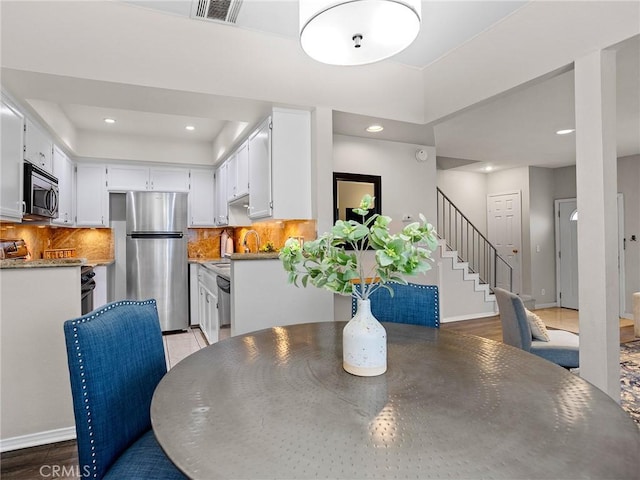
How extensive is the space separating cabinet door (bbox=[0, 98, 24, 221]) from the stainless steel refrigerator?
184cm

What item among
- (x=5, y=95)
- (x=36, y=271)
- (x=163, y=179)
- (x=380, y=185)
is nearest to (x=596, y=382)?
(x=380, y=185)

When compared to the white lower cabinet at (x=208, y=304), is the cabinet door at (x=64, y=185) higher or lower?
higher

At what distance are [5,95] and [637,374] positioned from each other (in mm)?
5724

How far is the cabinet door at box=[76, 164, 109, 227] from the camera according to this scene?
197 inches

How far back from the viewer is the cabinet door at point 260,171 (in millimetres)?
3242

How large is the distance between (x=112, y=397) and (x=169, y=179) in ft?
15.2

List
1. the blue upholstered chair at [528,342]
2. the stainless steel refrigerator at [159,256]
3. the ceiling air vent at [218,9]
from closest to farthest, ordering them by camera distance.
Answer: the ceiling air vent at [218,9], the blue upholstered chair at [528,342], the stainless steel refrigerator at [159,256]

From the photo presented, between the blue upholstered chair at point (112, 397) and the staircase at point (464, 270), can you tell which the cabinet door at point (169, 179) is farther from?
the blue upholstered chair at point (112, 397)

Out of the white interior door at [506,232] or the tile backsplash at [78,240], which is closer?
the tile backsplash at [78,240]

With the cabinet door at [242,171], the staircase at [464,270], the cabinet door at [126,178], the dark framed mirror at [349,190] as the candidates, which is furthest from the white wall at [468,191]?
the cabinet door at [126,178]

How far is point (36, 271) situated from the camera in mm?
2197

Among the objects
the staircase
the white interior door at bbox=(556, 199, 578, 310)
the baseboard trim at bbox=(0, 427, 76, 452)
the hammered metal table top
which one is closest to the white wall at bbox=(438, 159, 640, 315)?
the white interior door at bbox=(556, 199, 578, 310)

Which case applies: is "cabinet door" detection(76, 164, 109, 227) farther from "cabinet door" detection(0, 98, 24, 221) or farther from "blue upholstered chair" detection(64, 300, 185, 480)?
"blue upholstered chair" detection(64, 300, 185, 480)

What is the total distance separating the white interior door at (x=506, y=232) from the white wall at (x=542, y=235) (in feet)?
0.74
